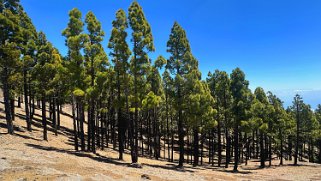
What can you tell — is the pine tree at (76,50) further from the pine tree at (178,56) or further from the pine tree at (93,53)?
the pine tree at (178,56)

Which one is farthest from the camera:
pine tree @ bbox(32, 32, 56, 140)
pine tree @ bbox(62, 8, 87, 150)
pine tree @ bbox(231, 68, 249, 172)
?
pine tree @ bbox(231, 68, 249, 172)

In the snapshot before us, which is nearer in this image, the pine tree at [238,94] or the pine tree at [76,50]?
the pine tree at [76,50]

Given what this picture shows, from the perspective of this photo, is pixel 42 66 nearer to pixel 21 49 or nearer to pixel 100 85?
pixel 21 49

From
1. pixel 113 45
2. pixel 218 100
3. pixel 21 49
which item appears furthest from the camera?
pixel 218 100

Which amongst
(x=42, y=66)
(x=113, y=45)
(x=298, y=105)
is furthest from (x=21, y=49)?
(x=298, y=105)

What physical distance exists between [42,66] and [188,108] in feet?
54.5

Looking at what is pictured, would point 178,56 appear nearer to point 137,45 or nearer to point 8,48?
point 137,45

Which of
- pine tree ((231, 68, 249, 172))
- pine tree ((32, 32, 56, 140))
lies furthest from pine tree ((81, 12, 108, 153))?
pine tree ((231, 68, 249, 172))

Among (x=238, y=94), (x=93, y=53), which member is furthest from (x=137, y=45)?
(x=238, y=94)

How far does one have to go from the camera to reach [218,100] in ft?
121

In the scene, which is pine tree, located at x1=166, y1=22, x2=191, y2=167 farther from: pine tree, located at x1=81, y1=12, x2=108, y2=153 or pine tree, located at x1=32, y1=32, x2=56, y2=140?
pine tree, located at x1=32, y1=32, x2=56, y2=140

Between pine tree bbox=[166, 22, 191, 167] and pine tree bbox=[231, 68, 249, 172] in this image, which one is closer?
pine tree bbox=[166, 22, 191, 167]

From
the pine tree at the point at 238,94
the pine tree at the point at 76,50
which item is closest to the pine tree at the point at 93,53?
the pine tree at the point at 76,50

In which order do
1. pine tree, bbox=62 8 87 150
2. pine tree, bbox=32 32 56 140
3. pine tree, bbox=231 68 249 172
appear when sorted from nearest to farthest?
pine tree, bbox=62 8 87 150 < pine tree, bbox=32 32 56 140 < pine tree, bbox=231 68 249 172
